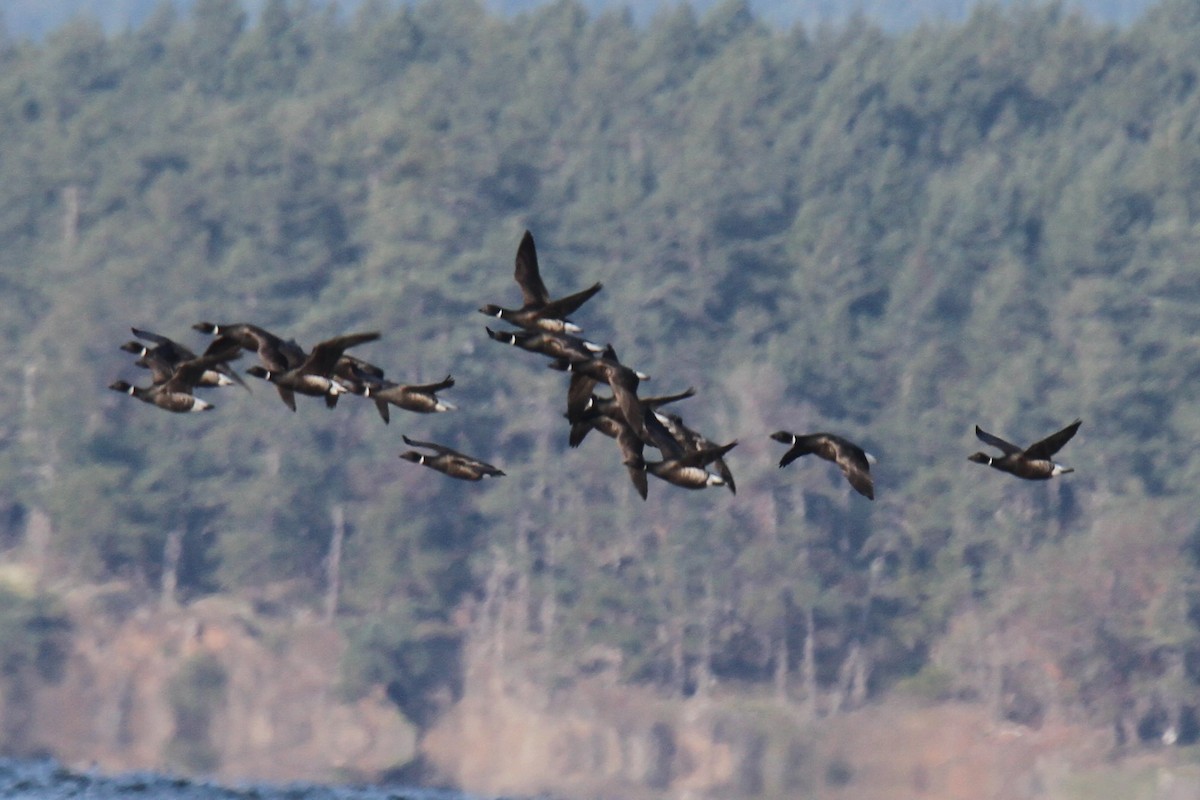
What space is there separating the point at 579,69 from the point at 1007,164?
20389mm

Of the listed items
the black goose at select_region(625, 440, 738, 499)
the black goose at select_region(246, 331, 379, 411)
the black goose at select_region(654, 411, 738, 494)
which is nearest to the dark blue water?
the black goose at select_region(654, 411, 738, 494)

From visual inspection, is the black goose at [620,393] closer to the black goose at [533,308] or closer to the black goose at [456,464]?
the black goose at [533,308]

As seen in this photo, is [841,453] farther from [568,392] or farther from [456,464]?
[456,464]

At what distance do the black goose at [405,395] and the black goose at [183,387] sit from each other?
1207 millimetres

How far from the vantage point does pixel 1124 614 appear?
2557 inches

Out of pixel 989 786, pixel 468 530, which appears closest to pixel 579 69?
pixel 468 530

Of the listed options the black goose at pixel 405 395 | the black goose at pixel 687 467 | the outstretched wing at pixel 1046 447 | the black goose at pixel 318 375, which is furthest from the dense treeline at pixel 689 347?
the black goose at pixel 318 375

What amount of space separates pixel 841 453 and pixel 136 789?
1377 centimetres

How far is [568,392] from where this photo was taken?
712 inches

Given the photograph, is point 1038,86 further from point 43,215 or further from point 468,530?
point 43,215

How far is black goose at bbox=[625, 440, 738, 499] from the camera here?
56.6 feet

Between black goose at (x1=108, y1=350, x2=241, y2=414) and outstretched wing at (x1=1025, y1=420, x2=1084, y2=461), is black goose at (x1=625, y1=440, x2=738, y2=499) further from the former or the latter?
black goose at (x1=108, y1=350, x2=241, y2=414)

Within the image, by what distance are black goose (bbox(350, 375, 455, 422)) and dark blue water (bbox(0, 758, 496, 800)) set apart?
35.7 feet

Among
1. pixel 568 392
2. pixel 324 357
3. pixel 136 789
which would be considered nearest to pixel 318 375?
pixel 324 357
